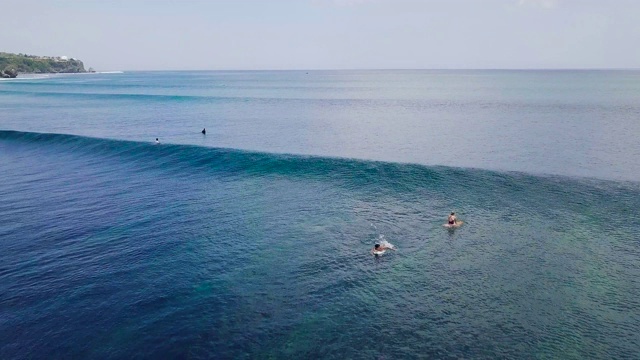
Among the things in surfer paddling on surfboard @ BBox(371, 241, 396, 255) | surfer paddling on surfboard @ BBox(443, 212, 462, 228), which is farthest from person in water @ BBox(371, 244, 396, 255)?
surfer paddling on surfboard @ BBox(443, 212, 462, 228)

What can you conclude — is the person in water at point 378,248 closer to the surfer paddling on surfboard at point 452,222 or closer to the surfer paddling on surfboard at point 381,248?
the surfer paddling on surfboard at point 381,248

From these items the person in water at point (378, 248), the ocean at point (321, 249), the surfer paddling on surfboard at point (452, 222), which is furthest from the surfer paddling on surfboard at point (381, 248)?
the surfer paddling on surfboard at point (452, 222)

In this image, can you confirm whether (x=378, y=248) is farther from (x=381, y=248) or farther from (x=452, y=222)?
(x=452, y=222)

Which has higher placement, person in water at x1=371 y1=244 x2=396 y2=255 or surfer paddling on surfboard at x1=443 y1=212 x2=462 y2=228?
surfer paddling on surfboard at x1=443 y1=212 x2=462 y2=228

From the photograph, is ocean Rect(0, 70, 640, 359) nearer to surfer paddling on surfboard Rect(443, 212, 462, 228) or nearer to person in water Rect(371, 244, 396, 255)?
person in water Rect(371, 244, 396, 255)

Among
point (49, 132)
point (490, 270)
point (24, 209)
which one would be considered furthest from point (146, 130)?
point (490, 270)

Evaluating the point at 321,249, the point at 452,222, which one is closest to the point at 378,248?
the point at 321,249

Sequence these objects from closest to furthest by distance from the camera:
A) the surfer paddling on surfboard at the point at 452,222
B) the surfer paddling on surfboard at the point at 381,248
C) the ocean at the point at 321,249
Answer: the ocean at the point at 321,249 → the surfer paddling on surfboard at the point at 381,248 → the surfer paddling on surfboard at the point at 452,222

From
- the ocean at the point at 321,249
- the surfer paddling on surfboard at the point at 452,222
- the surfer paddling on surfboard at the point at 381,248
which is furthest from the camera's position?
the surfer paddling on surfboard at the point at 452,222
